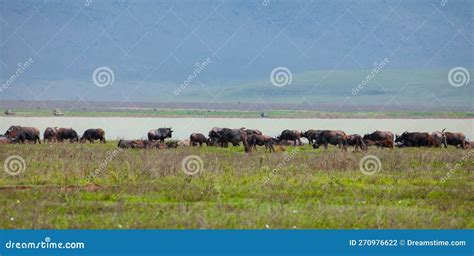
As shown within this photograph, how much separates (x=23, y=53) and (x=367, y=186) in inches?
6203

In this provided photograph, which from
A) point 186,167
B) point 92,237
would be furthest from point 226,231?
point 186,167

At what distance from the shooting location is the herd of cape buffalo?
4016cm

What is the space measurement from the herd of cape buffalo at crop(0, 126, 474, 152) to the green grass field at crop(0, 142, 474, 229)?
32.1 feet

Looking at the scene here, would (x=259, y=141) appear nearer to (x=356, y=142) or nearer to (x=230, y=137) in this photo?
(x=230, y=137)

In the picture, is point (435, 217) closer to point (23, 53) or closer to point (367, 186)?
point (367, 186)

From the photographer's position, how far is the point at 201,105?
167 m

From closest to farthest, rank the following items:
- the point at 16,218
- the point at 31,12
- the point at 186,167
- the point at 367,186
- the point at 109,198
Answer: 1. the point at 16,218
2. the point at 109,198
3. the point at 367,186
4. the point at 186,167
5. the point at 31,12

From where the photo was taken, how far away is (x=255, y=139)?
1539 inches

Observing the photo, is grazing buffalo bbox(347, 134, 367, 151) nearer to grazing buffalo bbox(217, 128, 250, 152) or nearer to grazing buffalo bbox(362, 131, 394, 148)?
grazing buffalo bbox(362, 131, 394, 148)

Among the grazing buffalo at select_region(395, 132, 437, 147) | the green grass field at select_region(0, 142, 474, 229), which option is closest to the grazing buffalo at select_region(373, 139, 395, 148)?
the grazing buffalo at select_region(395, 132, 437, 147)

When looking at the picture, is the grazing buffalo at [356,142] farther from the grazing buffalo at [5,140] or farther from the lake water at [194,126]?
the lake water at [194,126]

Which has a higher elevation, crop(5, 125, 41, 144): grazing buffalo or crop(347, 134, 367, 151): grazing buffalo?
crop(5, 125, 41, 144): grazing buffalo

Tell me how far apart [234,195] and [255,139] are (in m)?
17.9

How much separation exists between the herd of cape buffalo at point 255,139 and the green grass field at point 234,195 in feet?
32.1
